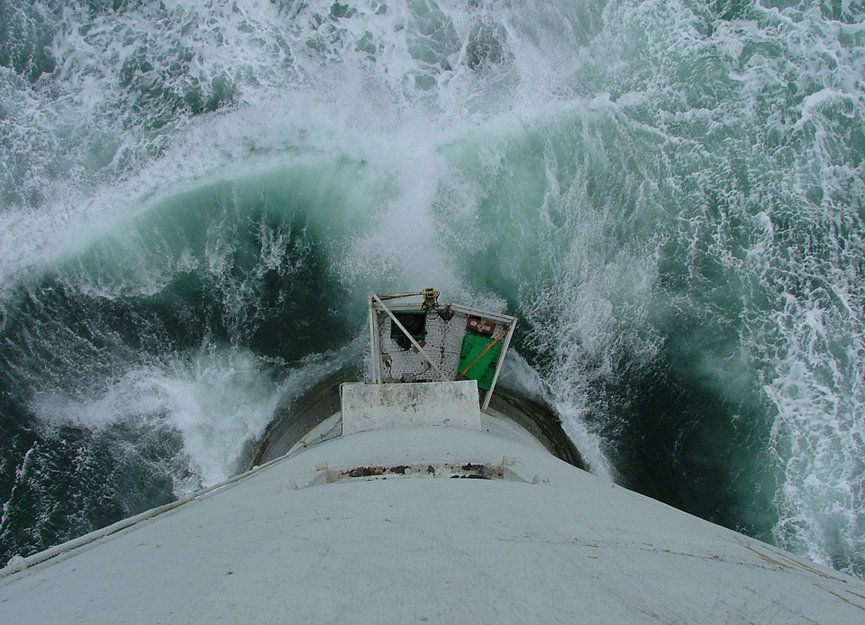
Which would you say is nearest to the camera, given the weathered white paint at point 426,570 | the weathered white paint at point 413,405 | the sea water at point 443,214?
the weathered white paint at point 426,570

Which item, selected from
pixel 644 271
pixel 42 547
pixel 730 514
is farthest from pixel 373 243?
pixel 730 514

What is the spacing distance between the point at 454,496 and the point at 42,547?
54.2ft

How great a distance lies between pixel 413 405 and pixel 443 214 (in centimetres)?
931

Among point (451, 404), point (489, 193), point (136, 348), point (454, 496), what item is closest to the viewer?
point (454, 496)

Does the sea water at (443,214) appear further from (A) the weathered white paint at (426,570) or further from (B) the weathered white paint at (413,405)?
(A) the weathered white paint at (426,570)

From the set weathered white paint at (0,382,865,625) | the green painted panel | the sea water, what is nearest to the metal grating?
the green painted panel

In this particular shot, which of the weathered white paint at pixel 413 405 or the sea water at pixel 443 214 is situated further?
the sea water at pixel 443 214

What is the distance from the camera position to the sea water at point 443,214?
1809cm

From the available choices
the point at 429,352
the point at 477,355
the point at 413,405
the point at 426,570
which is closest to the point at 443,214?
the point at 429,352

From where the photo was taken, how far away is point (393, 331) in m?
15.9

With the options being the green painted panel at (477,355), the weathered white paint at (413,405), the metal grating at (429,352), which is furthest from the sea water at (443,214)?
the weathered white paint at (413,405)

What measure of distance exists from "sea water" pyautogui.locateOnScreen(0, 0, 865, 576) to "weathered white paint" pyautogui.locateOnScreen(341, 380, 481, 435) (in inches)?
264

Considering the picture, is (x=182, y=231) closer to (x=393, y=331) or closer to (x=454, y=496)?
(x=393, y=331)

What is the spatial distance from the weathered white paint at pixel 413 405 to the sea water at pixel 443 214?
6.70 meters
